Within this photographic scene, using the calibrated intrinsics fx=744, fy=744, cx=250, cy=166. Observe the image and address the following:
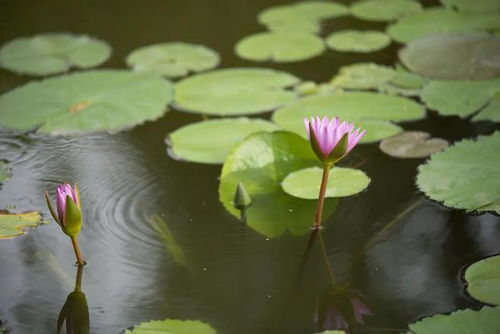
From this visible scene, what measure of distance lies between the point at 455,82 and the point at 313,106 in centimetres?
53

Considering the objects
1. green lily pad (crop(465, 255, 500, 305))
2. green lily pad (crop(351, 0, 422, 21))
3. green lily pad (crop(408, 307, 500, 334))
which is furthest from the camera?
green lily pad (crop(351, 0, 422, 21))

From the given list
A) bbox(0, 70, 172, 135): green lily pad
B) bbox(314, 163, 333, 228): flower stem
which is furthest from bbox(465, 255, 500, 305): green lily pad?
bbox(0, 70, 172, 135): green lily pad

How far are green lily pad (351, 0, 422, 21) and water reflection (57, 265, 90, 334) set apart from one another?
2.10 m

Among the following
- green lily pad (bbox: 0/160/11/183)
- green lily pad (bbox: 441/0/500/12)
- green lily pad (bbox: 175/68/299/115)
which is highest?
green lily pad (bbox: 441/0/500/12)

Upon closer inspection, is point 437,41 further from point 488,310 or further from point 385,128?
point 488,310

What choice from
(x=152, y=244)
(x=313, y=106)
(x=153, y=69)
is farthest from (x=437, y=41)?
(x=152, y=244)

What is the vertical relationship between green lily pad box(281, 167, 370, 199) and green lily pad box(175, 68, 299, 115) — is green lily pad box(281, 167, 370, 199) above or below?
below

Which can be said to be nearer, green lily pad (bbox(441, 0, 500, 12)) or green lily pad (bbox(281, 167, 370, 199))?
green lily pad (bbox(281, 167, 370, 199))

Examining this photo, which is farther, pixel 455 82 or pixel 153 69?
pixel 153 69

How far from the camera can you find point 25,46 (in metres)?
3.23

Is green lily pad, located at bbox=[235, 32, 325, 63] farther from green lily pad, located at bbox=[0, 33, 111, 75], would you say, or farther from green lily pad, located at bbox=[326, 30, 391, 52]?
green lily pad, located at bbox=[0, 33, 111, 75]

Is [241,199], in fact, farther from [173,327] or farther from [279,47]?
[279,47]

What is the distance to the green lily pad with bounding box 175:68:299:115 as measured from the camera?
2.62m

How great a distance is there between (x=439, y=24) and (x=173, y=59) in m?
1.14
